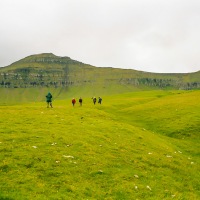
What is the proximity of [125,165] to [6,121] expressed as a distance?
61.8 ft

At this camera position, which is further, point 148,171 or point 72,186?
point 148,171

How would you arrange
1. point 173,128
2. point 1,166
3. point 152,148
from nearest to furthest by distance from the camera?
point 1,166
point 152,148
point 173,128

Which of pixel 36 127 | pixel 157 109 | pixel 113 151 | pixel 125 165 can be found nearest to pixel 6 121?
pixel 36 127

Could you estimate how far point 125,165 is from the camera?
81.3 ft

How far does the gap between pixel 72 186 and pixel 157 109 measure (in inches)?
2054

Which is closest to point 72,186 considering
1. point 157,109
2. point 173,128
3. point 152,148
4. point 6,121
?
point 152,148

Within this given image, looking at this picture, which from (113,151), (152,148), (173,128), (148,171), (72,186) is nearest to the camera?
(72,186)

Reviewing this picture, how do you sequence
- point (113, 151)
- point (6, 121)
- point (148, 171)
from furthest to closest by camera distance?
1. point (6, 121)
2. point (113, 151)
3. point (148, 171)

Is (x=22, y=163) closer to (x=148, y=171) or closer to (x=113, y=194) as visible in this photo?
(x=113, y=194)

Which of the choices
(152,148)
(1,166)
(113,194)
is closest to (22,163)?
(1,166)

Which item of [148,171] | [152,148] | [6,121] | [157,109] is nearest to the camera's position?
[148,171]

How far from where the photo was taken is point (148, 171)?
2459cm

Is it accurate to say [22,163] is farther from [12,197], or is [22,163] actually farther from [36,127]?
[36,127]

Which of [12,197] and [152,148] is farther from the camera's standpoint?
[152,148]
